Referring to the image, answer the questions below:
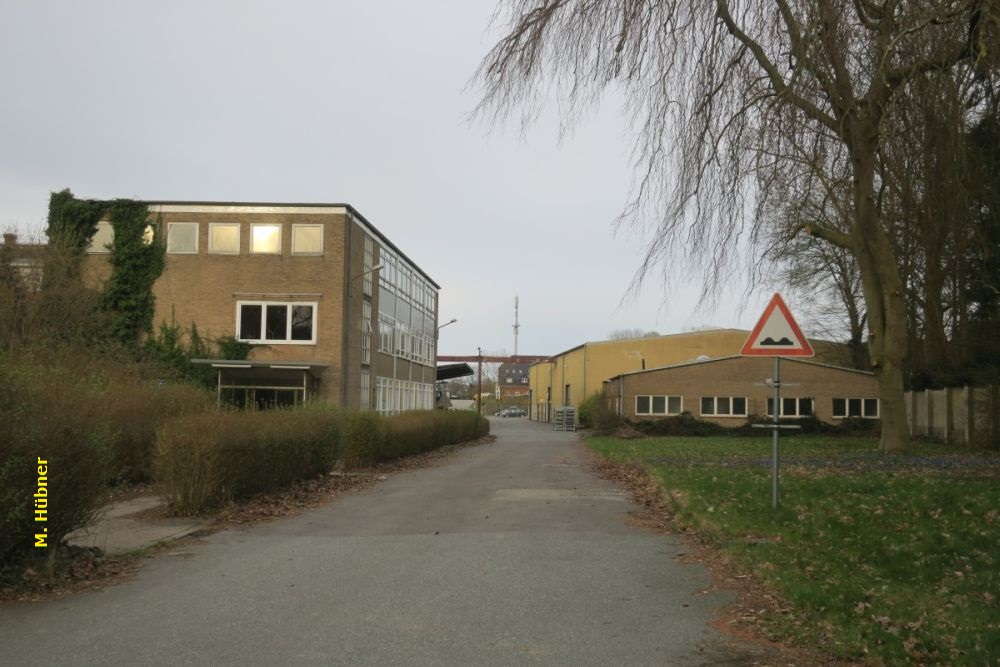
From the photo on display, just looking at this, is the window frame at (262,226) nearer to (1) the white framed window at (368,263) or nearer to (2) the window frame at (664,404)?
(1) the white framed window at (368,263)

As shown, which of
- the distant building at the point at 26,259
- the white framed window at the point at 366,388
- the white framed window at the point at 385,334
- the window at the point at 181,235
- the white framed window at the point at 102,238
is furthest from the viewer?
the white framed window at the point at 385,334

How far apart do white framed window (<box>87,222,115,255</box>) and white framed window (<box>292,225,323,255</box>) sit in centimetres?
773

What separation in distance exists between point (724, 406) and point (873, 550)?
143 ft

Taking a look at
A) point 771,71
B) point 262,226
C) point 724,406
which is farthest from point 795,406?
point 771,71

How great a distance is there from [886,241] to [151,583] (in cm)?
1698

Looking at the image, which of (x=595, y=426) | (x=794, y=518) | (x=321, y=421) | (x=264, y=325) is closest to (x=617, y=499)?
(x=794, y=518)

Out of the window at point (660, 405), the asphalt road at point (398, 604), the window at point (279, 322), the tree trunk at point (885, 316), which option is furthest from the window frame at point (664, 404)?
the asphalt road at point (398, 604)

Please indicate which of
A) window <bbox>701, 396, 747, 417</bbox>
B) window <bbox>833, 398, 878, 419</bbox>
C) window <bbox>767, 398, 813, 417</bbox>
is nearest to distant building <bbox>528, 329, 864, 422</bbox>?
window <bbox>701, 396, 747, 417</bbox>

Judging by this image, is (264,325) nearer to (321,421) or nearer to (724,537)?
(321,421)

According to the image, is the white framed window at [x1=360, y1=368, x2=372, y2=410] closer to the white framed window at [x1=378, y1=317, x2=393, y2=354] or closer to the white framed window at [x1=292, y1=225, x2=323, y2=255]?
the white framed window at [x1=378, y1=317, x2=393, y2=354]

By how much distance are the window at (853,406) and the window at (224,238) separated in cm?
3352

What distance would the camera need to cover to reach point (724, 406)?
51.0 metres

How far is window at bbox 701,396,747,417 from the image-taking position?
5062cm

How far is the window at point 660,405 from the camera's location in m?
51.5
